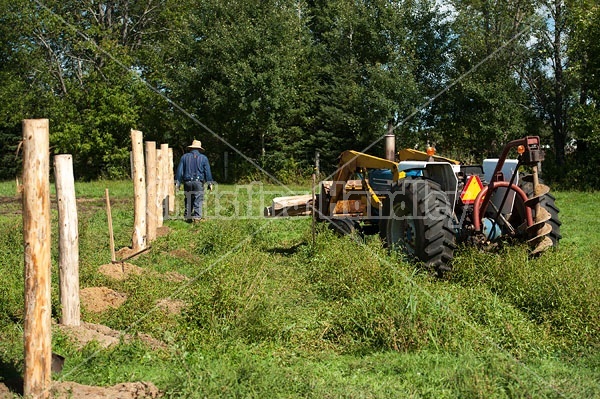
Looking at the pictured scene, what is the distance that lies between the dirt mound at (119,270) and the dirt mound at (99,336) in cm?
216

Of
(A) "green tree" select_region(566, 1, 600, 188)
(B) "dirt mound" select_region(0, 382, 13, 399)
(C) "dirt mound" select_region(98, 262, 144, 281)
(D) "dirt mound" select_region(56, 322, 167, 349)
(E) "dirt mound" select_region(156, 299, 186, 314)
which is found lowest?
Result: (B) "dirt mound" select_region(0, 382, 13, 399)

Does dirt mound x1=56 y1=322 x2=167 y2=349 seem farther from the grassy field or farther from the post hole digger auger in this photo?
the post hole digger auger

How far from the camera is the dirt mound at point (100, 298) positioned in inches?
298

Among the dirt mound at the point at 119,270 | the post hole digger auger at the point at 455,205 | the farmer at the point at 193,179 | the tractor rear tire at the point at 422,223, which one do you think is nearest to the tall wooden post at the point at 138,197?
the dirt mound at the point at 119,270

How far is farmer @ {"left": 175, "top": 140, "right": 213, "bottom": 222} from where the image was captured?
14977 mm

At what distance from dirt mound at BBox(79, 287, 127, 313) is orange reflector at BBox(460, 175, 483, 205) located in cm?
445

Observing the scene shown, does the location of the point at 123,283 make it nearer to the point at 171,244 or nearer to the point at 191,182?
the point at 171,244

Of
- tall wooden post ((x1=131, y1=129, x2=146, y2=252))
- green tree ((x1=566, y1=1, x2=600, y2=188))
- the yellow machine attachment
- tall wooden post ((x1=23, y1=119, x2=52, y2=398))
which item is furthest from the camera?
green tree ((x1=566, y1=1, x2=600, y2=188))

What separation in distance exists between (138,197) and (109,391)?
6469mm

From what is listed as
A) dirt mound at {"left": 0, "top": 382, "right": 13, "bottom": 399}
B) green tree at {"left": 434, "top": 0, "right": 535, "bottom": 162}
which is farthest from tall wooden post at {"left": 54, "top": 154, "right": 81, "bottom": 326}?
green tree at {"left": 434, "top": 0, "right": 535, "bottom": 162}

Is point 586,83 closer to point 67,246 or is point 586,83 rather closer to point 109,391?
point 67,246

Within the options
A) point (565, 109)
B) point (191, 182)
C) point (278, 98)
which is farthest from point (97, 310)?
point (565, 109)

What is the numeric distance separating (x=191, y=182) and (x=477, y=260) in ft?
27.3

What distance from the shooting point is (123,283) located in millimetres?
8461
